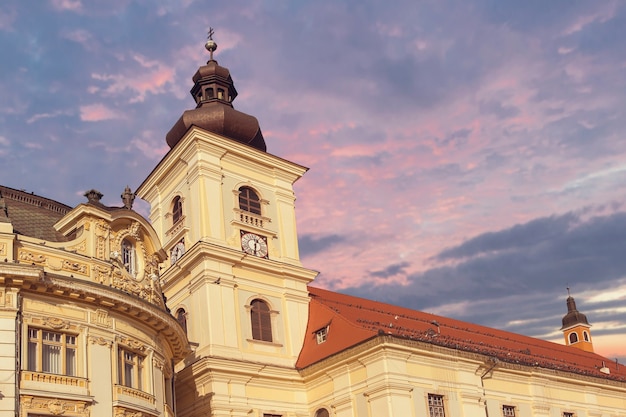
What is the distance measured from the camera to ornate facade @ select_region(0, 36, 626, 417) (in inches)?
873

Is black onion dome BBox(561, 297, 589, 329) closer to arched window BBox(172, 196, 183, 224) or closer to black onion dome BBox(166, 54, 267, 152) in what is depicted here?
black onion dome BBox(166, 54, 267, 152)

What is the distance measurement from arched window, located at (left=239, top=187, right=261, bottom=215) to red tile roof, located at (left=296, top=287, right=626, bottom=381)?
5.17 m

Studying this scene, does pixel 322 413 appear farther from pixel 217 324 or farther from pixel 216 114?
pixel 216 114

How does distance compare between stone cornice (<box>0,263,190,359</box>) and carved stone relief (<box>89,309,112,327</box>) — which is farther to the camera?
carved stone relief (<box>89,309,112,327</box>)

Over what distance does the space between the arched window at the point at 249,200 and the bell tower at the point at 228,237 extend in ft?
0.16

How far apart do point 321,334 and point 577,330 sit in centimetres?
3354

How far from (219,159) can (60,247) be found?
17.3 metres

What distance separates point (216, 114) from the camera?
138ft

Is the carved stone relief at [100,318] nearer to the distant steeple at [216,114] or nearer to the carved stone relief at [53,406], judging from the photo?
the carved stone relief at [53,406]

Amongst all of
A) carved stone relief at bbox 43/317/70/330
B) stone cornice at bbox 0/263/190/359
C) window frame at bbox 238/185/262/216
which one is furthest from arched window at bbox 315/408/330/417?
carved stone relief at bbox 43/317/70/330

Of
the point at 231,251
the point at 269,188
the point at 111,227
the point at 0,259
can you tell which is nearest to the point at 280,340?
the point at 231,251

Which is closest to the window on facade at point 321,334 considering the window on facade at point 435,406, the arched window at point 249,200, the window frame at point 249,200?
the window on facade at point 435,406

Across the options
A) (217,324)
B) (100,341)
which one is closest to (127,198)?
(100,341)

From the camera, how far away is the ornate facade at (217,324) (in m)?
22.2
